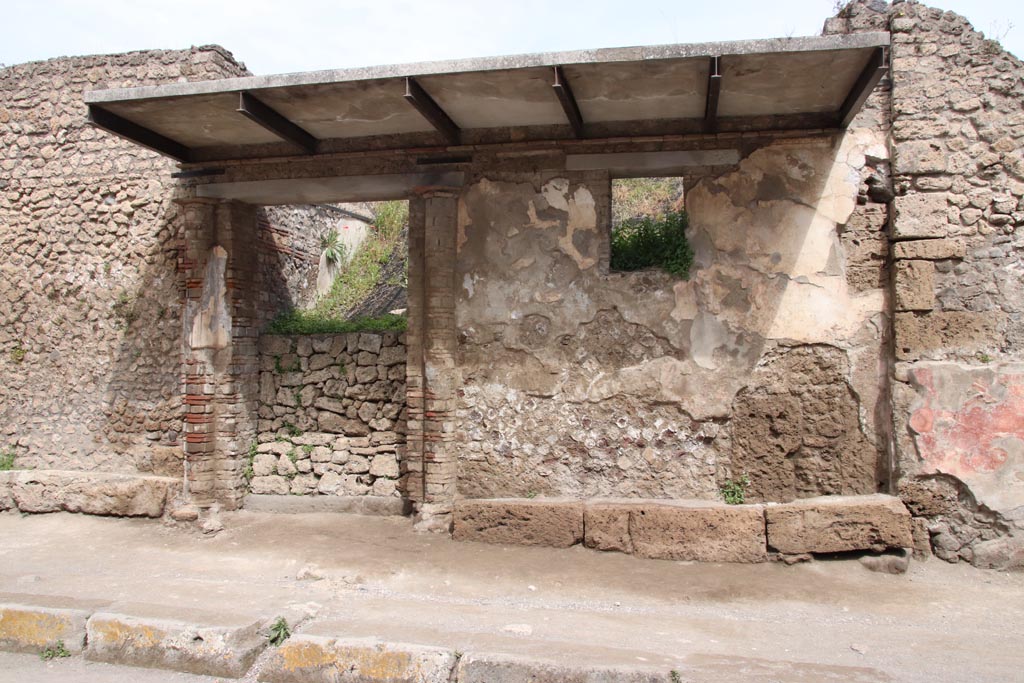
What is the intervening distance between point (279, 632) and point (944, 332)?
15.8 ft

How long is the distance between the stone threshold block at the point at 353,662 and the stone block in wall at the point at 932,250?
4114 mm

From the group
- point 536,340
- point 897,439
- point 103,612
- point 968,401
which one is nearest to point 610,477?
point 536,340

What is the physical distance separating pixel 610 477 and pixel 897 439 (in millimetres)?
2072

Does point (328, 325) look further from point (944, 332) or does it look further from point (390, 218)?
point (944, 332)

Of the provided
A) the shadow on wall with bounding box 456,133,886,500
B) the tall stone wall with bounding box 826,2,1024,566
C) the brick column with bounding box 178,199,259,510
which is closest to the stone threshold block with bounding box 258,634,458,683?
the shadow on wall with bounding box 456,133,886,500

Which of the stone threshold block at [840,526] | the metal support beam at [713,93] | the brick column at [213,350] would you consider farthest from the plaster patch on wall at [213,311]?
the stone threshold block at [840,526]

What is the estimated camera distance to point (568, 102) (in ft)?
16.8

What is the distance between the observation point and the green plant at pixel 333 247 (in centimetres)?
930

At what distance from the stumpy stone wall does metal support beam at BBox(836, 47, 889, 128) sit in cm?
405

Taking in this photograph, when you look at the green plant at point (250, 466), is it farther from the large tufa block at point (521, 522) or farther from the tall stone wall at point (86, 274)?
the large tufa block at point (521, 522)

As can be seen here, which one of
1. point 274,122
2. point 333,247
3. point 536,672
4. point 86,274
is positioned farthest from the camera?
point 333,247

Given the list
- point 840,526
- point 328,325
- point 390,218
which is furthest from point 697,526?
point 390,218

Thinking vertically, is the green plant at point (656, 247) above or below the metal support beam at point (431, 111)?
below

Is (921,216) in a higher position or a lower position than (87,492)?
higher
